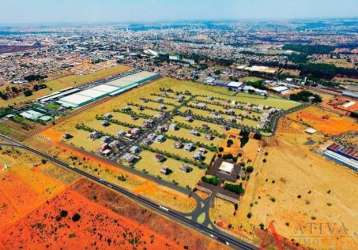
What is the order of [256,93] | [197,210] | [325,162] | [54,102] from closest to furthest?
[197,210], [325,162], [54,102], [256,93]

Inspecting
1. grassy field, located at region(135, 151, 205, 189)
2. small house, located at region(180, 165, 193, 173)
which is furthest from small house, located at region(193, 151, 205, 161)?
small house, located at region(180, 165, 193, 173)

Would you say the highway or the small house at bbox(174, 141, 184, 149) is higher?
the small house at bbox(174, 141, 184, 149)

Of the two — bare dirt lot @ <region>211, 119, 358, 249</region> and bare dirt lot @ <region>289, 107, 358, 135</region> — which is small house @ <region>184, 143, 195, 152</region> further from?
bare dirt lot @ <region>289, 107, 358, 135</region>

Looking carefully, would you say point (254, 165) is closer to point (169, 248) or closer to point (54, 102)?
point (169, 248)

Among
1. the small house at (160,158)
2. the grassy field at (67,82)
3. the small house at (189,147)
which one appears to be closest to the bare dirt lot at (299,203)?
the small house at (189,147)

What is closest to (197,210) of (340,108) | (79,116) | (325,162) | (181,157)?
(181,157)

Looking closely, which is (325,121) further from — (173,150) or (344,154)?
(173,150)
